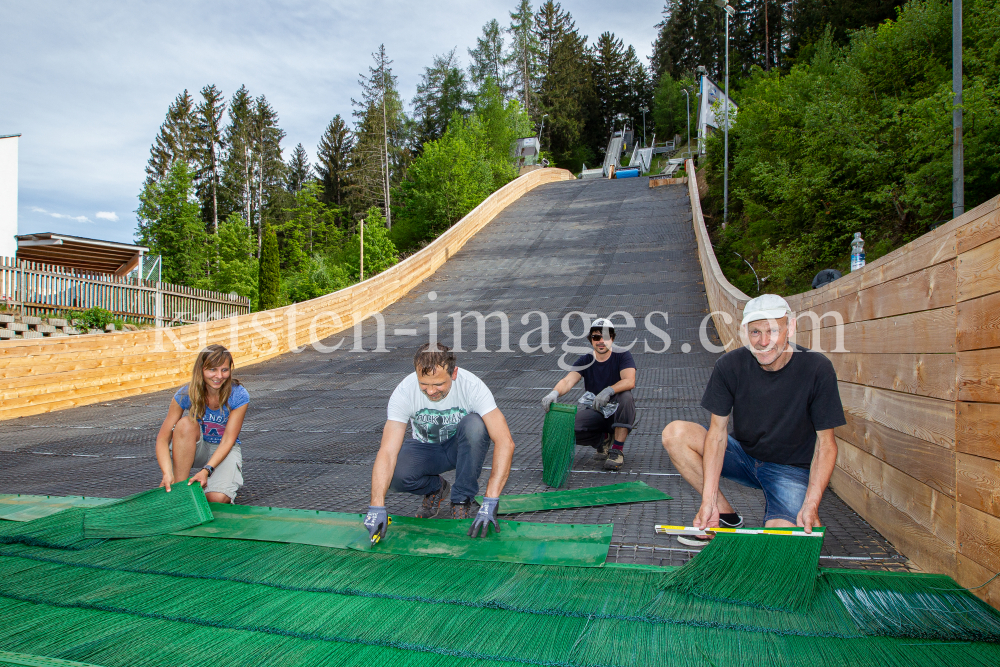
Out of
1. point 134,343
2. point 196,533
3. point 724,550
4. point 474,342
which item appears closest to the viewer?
point 724,550

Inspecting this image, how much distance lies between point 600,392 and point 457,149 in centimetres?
2794

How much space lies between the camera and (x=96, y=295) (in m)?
13.0

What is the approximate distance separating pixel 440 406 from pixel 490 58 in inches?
2441

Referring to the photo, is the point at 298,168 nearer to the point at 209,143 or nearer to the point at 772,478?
the point at 209,143

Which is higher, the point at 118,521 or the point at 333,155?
the point at 333,155

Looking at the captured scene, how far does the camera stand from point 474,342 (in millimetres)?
11914

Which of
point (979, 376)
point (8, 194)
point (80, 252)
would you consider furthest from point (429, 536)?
point (80, 252)

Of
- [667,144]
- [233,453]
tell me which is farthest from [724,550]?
[667,144]

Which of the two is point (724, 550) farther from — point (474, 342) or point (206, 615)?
point (474, 342)

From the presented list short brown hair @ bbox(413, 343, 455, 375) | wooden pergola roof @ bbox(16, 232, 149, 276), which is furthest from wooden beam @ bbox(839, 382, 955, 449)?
wooden pergola roof @ bbox(16, 232, 149, 276)

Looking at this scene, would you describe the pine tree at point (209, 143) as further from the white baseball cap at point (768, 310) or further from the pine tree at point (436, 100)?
the white baseball cap at point (768, 310)

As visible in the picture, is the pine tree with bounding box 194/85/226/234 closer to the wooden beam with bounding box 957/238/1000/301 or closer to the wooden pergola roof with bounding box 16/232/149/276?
the wooden pergola roof with bounding box 16/232/149/276

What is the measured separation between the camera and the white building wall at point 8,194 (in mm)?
16438

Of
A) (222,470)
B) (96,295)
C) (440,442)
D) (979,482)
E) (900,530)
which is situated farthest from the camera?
(96,295)
